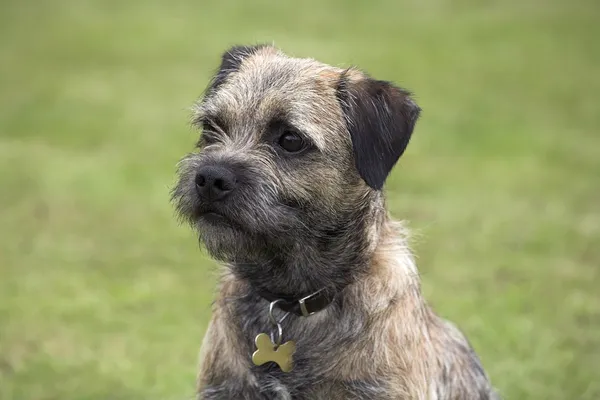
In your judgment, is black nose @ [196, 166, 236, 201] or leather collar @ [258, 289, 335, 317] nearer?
black nose @ [196, 166, 236, 201]

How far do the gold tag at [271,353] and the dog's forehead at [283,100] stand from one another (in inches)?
37.4

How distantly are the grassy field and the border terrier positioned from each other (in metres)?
0.82

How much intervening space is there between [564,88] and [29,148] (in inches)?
398

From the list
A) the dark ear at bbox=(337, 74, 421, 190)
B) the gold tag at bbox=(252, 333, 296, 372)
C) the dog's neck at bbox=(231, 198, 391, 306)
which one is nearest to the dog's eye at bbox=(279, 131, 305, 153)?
the dark ear at bbox=(337, 74, 421, 190)

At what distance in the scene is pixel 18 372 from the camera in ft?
23.1

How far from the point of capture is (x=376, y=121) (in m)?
4.71

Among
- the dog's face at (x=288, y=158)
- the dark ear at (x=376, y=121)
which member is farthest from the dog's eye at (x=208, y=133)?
the dark ear at (x=376, y=121)

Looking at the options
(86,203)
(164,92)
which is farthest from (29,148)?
(164,92)

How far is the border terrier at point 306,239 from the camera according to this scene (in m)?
4.46

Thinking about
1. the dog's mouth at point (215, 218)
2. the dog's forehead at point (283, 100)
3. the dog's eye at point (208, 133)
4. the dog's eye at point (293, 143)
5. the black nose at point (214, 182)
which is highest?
the dog's forehead at point (283, 100)

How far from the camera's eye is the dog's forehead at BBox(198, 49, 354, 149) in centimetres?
460

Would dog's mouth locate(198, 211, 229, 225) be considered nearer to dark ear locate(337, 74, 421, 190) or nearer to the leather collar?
the leather collar

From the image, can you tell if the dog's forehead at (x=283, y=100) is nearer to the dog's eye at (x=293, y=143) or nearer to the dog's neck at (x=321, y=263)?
the dog's eye at (x=293, y=143)

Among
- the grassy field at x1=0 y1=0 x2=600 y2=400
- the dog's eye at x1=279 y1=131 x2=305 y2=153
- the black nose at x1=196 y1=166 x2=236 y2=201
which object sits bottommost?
the grassy field at x1=0 y1=0 x2=600 y2=400
